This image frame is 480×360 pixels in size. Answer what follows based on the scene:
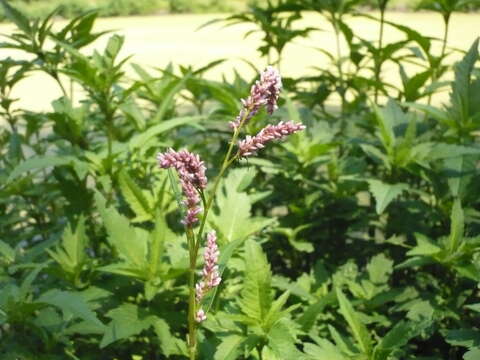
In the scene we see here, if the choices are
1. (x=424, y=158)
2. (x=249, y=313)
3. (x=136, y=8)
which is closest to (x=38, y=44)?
(x=249, y=313)

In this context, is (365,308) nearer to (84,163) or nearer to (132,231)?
(132,231)

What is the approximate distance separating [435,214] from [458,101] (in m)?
0.39

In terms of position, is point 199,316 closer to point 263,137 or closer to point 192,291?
point 192,291

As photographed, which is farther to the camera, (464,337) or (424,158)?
(424,158)

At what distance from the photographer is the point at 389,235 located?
2205mm

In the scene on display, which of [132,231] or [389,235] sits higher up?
[132,231]

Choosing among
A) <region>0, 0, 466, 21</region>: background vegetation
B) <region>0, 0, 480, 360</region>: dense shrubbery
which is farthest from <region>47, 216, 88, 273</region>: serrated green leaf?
<region>0, 0, 466, 21</region>: background vegetation

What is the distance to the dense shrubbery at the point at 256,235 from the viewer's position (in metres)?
1.62

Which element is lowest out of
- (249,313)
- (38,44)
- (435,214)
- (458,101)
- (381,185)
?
(249,313)

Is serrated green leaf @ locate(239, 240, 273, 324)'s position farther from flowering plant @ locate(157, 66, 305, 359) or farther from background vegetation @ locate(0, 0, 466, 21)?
background vegetation @ locate(0, 0, 466, 21)

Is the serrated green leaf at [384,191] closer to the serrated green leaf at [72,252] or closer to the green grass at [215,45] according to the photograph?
the serrated green leaf at [72,252]

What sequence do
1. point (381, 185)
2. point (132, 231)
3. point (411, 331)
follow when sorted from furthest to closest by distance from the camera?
point (381, 185), point (132, 231), point (411, 331)

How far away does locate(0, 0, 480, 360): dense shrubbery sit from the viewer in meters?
1.62

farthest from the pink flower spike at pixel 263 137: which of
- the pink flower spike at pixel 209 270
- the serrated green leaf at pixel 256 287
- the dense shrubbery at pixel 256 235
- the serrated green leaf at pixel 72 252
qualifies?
the serrated green leaf at pixel 72 252
